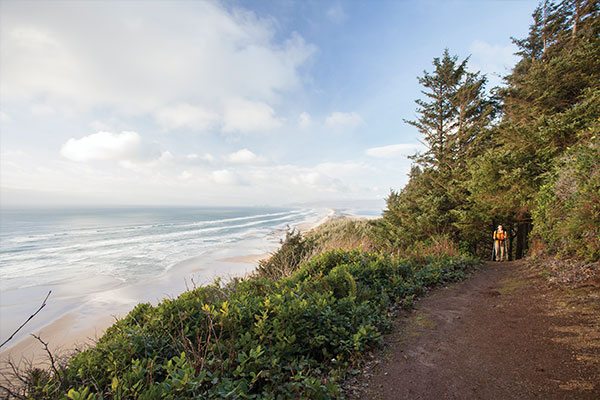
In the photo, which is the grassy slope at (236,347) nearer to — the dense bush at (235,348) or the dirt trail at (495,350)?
the dense bush at (235,348)

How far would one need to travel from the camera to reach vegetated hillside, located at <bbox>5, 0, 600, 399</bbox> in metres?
2.99

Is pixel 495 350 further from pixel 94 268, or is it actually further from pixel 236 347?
pixel 94 268

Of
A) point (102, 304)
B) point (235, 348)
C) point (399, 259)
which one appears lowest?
point (102, 304)

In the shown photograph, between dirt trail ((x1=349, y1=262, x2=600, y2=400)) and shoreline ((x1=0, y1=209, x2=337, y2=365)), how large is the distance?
369cm

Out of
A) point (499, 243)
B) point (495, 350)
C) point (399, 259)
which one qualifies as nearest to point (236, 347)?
point (495, 350)

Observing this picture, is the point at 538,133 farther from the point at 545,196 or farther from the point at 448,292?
the point at 448,292

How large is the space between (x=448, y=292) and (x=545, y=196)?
490 centimetres

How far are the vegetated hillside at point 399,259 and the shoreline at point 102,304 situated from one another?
128cm

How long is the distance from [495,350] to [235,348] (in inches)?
139

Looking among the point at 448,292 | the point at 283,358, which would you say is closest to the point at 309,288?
the point at 283,358

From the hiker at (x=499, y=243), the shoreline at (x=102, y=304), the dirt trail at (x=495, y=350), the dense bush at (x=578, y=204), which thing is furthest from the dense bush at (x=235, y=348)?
the hiker at (x=499, y=243)

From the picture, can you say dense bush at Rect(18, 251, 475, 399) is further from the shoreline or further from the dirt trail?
the shoreline

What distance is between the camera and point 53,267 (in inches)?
716

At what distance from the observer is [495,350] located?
3.70 metres
